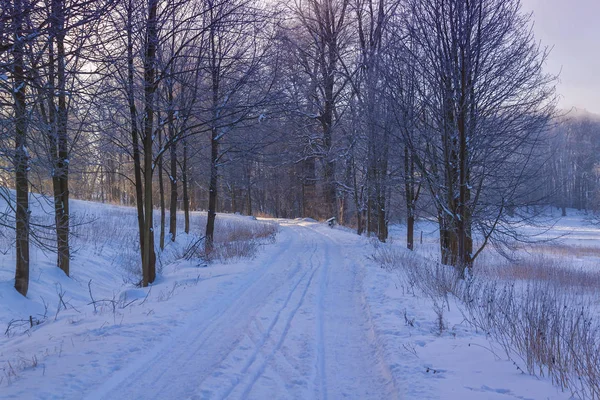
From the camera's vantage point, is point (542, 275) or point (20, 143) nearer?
point (20, 143)

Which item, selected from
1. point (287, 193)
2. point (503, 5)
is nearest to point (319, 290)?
point (503, 5)

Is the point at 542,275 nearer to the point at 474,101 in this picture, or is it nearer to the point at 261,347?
the point at 474,101

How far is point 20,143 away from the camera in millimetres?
5594

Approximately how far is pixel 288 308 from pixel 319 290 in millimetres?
1498

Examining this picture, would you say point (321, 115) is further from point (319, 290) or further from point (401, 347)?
point (401, 347)

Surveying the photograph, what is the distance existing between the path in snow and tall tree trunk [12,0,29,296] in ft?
8.68

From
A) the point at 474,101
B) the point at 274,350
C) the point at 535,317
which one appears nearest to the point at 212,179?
the point at 474,101

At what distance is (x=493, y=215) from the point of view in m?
10.6

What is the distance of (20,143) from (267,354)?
178 inches

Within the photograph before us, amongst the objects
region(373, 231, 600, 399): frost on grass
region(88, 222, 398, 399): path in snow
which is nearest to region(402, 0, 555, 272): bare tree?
region(373, 231, 600, 399): frost on grass

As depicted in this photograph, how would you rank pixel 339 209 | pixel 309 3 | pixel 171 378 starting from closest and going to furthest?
pixel 171 378, pixel 309 3, pixel 339 209

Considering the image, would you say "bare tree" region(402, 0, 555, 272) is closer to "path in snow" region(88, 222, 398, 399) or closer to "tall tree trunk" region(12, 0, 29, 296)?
"path in snow" region(88, 222, 398, 399)

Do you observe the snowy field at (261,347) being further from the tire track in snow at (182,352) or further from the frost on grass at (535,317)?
the frost on grass at (535,317)

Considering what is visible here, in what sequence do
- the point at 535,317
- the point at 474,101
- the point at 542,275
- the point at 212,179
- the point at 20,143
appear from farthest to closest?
the point at 212,179 < the point at 542,275 < the point at 474,101 < the point at 20,143 < the point at 535,317
